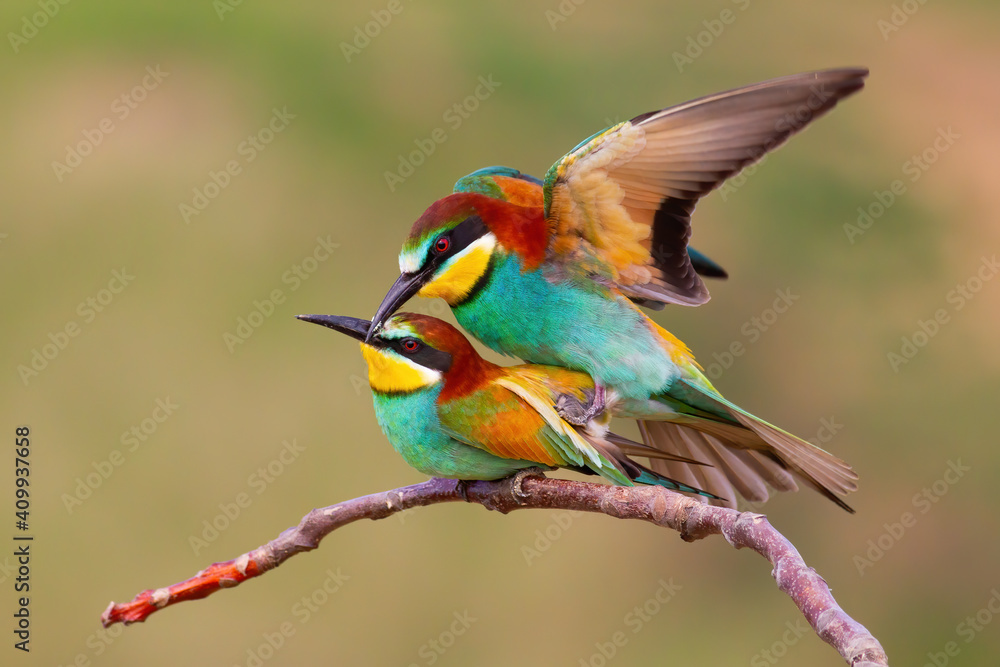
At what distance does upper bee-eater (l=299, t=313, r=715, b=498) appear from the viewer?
5.59ft

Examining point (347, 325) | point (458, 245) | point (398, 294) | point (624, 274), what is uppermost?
point (624, 274)

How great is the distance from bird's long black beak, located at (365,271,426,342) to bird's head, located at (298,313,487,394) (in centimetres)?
6

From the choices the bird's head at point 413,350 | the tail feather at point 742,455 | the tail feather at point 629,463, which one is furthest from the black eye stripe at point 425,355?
the tail feather at point 742,455

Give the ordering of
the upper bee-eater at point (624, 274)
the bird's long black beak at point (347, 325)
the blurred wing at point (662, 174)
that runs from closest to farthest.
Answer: the blurred wing at point (662, 174) → the upper bee-eater at point (624, 274) → the bird's long black beak at point (347, 325)

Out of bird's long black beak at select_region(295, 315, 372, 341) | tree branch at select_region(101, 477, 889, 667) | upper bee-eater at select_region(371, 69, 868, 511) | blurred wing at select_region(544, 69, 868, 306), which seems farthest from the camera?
bird's long black beak at select_region(295, 315, 372, 341)

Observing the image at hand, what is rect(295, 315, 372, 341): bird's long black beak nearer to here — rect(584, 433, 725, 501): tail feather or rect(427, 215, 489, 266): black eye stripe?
rect(427, 215, 489, 266): black eye stripe

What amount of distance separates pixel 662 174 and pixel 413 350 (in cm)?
54

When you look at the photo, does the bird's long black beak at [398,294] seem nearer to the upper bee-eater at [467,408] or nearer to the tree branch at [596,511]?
the upper bee-eater at [467,408]

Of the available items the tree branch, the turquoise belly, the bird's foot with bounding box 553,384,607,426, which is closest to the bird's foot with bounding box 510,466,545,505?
the tree branch

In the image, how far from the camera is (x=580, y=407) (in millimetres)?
1808

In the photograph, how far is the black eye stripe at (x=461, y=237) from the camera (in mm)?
1711

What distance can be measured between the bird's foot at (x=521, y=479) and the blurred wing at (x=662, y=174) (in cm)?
37

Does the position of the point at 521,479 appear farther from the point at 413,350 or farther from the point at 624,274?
the point at 624,274

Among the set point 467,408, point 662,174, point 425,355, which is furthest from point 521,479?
point 662,174
